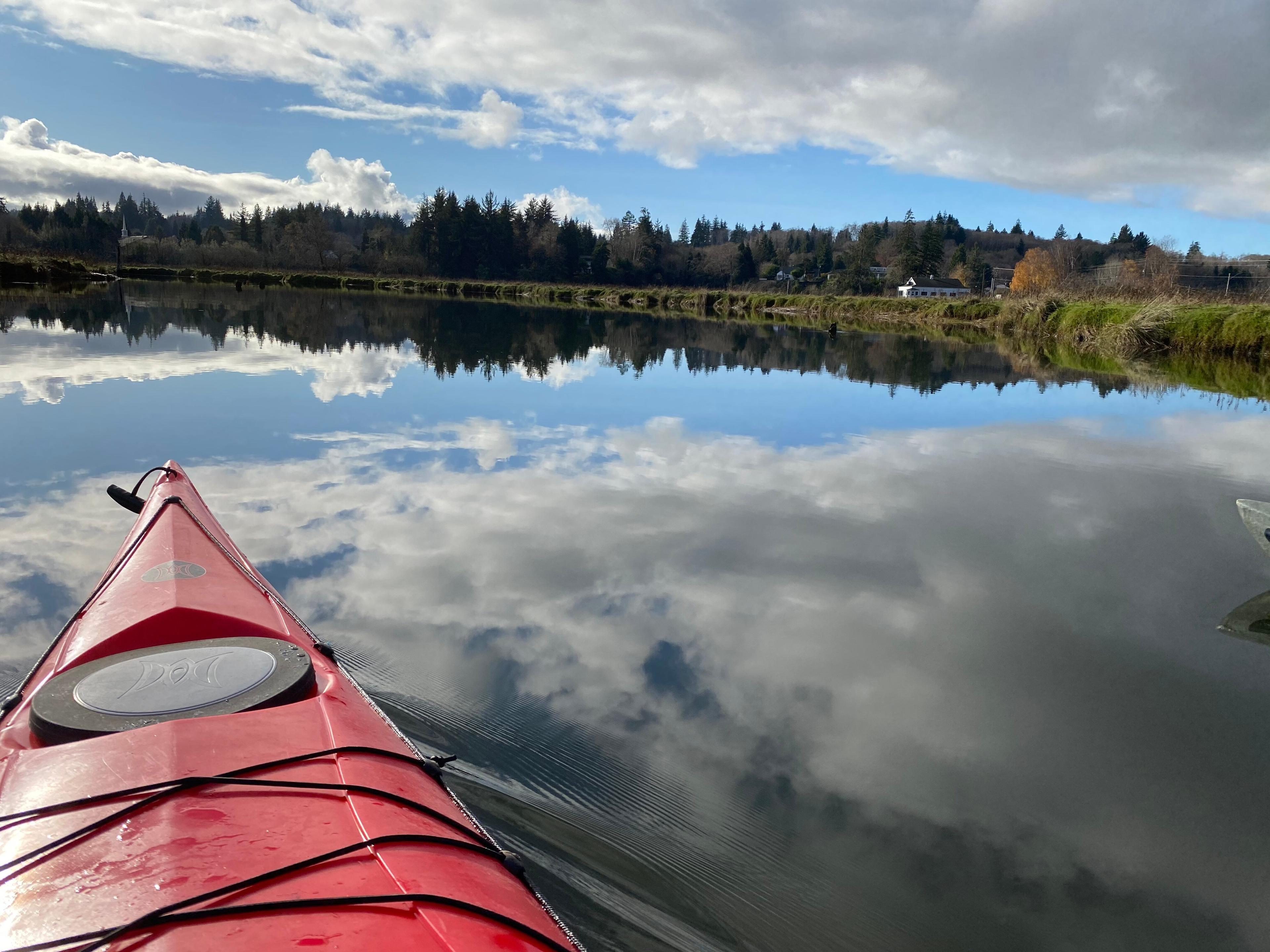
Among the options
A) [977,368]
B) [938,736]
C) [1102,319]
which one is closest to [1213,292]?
[1102,319]

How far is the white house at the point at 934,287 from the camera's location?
2309 inches

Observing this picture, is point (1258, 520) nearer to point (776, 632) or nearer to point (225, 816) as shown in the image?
point (776, 632)

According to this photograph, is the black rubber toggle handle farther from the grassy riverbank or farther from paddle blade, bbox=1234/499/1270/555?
the grassy riverbank

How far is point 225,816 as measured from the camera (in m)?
1.62

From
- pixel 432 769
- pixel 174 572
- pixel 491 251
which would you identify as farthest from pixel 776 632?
pixel 491 251

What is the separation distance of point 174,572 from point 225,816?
1601 mm

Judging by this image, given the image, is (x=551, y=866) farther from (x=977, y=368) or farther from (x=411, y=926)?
(x=977, y=368)

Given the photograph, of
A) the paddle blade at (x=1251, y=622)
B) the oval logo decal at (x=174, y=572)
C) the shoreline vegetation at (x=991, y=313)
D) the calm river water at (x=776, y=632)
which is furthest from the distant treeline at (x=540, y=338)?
the oval logo decal at (x=174, y=572)

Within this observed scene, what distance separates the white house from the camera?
192ft

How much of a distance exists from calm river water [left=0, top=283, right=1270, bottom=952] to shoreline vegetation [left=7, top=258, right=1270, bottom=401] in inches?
352

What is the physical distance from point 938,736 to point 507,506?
3539 millimetres

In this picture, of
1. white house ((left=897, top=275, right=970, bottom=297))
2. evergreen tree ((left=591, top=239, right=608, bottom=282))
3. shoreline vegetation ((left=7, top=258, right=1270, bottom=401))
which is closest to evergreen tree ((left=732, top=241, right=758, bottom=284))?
evergreen tree ((left=591, top=239, right=608, bottom=282))

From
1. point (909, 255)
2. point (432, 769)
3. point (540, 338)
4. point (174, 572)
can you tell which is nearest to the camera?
point (432, 769)

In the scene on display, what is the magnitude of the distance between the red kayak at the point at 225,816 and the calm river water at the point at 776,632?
67 cm
